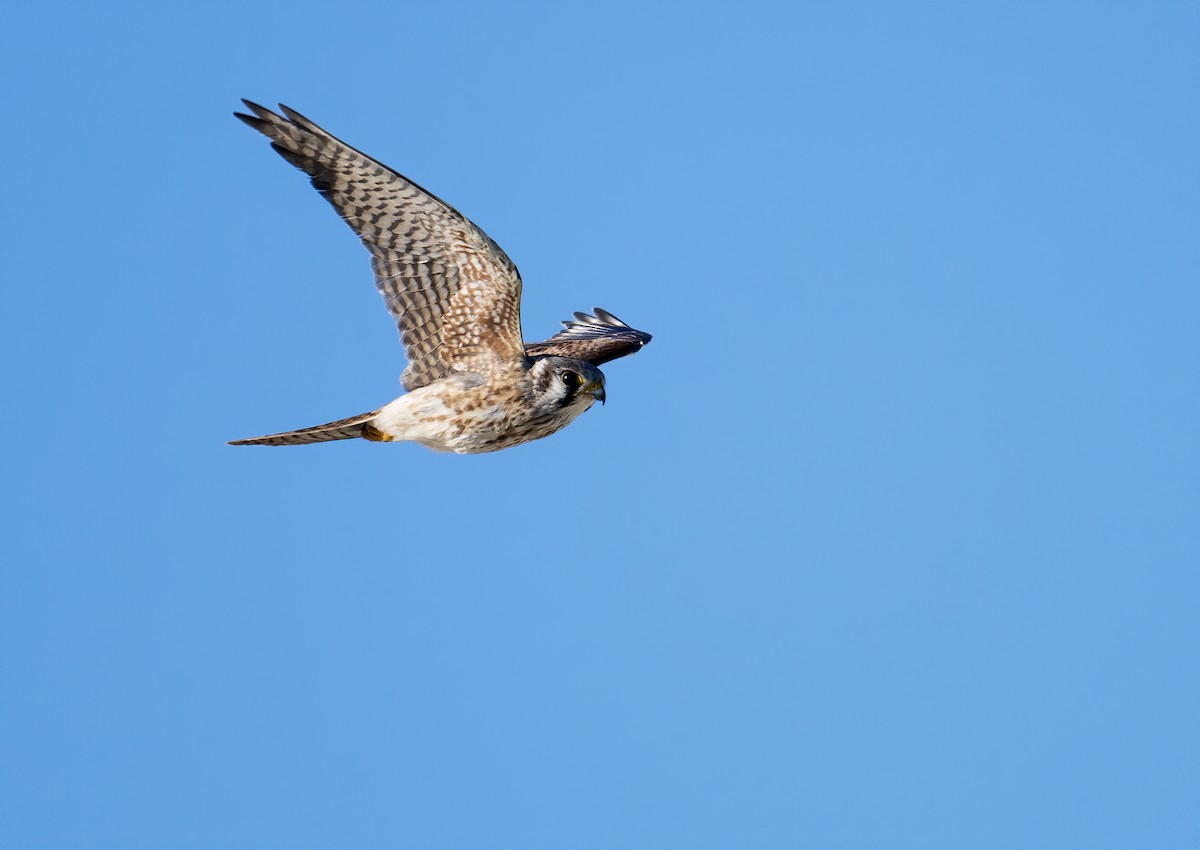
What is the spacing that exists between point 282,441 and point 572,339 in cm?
367

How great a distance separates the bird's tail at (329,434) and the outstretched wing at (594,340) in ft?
3.82

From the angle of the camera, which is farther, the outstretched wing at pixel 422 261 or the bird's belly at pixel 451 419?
the bird's belly at pixel 451 419

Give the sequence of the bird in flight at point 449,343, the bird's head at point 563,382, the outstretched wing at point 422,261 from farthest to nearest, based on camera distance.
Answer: the bird's head at point 563,382 < the bird in flight at point 449,343 < the outstretched wing at point 422,261

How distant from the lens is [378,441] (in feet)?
31.1

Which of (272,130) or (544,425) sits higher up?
(272,130)

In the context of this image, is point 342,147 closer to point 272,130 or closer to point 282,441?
point 272,130

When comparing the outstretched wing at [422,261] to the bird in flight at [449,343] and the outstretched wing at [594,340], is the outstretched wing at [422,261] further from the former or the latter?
the outstretched wing at [594,340]

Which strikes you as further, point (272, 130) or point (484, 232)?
point (484, 232)

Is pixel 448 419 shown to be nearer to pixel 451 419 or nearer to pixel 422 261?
pixel 451 419

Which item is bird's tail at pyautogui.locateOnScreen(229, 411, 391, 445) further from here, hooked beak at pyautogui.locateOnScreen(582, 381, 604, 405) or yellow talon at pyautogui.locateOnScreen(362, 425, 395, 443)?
hooked beak at pyautogui.locateOnScreen(582, 381, 604, 405)

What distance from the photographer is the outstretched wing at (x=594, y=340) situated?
11.3m

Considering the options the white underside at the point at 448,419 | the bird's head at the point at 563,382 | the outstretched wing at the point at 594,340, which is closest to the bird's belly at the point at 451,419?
the white underside at the point at 448,419

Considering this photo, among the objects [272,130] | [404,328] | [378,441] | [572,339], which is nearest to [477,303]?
[404,328]

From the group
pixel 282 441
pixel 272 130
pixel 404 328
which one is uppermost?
pixel 272 130
